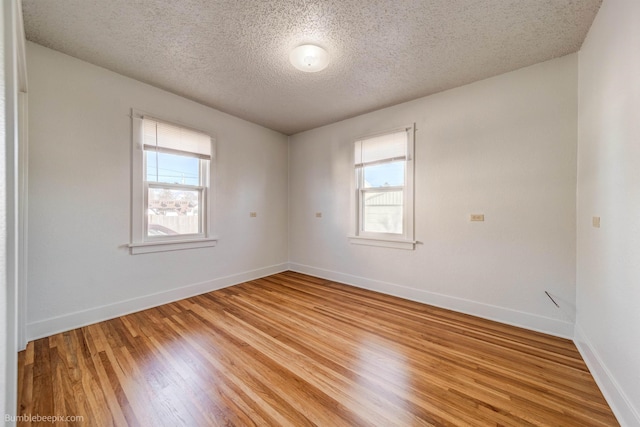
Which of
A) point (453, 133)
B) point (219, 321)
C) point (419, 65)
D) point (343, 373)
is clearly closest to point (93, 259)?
point (219, 321)

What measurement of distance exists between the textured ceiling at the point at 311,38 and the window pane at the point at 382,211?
1.41 m

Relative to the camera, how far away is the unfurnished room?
1.47 metres

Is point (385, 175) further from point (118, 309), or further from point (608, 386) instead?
point (118, 309)

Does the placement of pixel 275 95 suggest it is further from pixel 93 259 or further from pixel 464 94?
pixel 93 259

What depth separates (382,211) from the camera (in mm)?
3578

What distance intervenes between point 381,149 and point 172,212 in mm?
2983

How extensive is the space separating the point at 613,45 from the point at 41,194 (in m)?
4.61

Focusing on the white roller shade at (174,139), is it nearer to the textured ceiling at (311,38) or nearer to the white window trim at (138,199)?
the white window trim at (138,199)

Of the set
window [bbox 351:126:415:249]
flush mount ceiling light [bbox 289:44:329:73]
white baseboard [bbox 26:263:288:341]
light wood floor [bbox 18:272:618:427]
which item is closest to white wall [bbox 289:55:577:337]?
window [bbox 351:126:415:249]

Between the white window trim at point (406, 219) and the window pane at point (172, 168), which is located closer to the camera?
the window pane at point (172, 168)

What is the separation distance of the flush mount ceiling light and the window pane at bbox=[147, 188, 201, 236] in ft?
7.20

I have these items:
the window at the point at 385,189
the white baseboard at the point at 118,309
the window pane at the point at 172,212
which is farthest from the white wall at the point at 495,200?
the window pane at the point at 172,212

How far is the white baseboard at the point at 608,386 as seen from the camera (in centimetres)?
132

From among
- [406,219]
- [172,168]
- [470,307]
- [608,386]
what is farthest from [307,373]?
[172,168]
